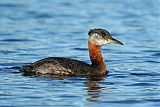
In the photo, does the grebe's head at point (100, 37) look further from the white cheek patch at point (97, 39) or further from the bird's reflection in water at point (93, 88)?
the bird's reflection in water at point (93, 88)

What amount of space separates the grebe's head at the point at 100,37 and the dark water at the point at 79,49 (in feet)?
2.91

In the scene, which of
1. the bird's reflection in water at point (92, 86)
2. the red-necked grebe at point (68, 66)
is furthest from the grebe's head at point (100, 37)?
the bird's reflection in water at point (92, 86)

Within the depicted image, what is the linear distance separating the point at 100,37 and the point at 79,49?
197 inches

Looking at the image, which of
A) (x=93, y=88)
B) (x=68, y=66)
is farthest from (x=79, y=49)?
(x=93, y=88)

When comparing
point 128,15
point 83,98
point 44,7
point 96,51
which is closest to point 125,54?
point 96,51

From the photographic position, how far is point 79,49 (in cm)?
2353

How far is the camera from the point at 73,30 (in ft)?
91.1

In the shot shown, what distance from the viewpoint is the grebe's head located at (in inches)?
730

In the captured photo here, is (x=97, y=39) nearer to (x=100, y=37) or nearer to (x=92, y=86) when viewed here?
(x=100, y=37)

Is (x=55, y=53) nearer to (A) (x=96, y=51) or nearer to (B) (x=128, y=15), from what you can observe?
(A) (x=96, y=51)

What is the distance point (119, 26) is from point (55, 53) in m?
6.93

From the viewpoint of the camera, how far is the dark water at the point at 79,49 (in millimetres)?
15076

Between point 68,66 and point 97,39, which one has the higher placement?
point 97,39

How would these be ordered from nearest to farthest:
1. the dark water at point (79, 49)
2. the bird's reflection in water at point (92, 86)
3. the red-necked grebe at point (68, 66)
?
1. the dark water at point (79, 49)
2. the bird's reflection in water at point (92, 86)
3. the red-necked grebe at point (68, 66)
